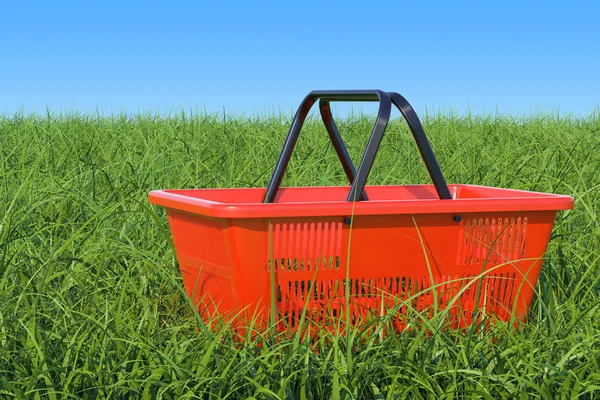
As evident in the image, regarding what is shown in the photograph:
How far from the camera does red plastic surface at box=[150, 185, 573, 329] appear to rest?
1937 mm

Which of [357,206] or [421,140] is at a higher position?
[421,140]

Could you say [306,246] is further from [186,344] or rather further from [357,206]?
[186,344]

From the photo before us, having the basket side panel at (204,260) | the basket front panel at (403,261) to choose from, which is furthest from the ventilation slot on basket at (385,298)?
the basket side panel at (204,260)

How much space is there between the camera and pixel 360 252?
2.02 metres

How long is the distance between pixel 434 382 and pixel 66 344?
32.9 inches

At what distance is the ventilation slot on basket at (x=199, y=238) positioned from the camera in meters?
2.03

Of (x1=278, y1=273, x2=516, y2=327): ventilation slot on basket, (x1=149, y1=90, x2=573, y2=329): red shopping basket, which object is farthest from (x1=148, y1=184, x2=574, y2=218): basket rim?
(x1=278, y1=273, x2=516, y2=327): ventilation slot on basket

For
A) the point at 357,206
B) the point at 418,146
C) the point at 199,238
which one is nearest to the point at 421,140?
the point at 418,146

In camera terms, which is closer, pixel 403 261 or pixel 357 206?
pixel 357 206

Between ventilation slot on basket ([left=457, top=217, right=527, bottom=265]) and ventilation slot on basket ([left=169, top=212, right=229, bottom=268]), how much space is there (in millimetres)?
636

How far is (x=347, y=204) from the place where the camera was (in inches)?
76.4

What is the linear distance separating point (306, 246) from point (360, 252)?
0.14m

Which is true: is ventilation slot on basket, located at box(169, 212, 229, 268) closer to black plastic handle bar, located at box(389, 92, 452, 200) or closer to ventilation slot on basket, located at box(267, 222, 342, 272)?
ventilation slot on basket, located at box(267, 222, 342, 272)

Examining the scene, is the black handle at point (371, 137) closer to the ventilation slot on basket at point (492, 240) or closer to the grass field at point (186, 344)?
the ventilation slot on basket at point (492, 240)
